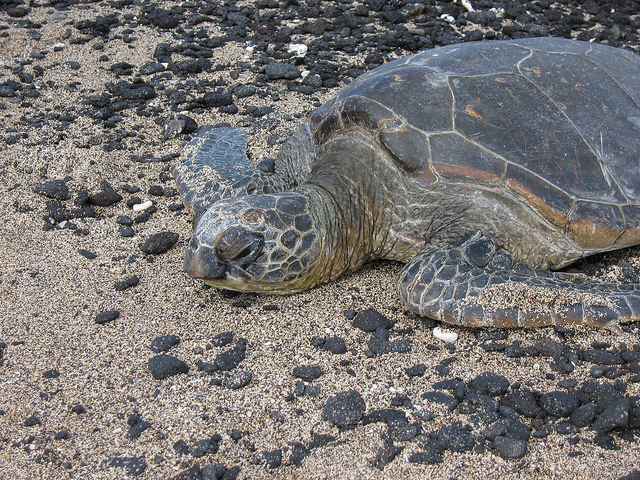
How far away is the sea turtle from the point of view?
8.18 ft

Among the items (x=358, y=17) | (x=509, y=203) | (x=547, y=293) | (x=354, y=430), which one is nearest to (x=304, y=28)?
(x=358, y=17)

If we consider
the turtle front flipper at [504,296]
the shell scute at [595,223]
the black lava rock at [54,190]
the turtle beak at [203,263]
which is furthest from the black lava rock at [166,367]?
the shell scute at [595,223]

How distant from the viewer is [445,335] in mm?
2479

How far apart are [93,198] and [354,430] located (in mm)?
2144

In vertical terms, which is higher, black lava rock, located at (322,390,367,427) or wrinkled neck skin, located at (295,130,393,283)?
wrinkled neck skin, located at (295,130,393,283)

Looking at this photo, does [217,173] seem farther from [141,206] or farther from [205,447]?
[205,447]

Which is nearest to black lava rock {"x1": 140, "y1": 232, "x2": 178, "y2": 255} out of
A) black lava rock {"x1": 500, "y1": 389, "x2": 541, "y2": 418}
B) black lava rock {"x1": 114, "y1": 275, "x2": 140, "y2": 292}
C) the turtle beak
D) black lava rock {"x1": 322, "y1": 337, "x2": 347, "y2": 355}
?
black lava rock {"x1": 114, "y1": 275, "x2": 140, "y2": 292}

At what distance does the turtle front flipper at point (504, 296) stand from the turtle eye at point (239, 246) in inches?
25.7

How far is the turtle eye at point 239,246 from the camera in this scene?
2.47 metres

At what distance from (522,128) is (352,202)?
87 cm

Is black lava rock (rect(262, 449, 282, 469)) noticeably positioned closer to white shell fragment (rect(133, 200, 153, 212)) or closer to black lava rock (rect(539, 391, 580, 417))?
black lava rock (rect(539, 391, 580, 417))

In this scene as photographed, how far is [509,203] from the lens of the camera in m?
2.74

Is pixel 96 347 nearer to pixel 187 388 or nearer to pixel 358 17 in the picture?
pixel 187 388

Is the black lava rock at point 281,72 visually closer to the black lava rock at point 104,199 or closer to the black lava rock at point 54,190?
the black lava rock at point 104,199
